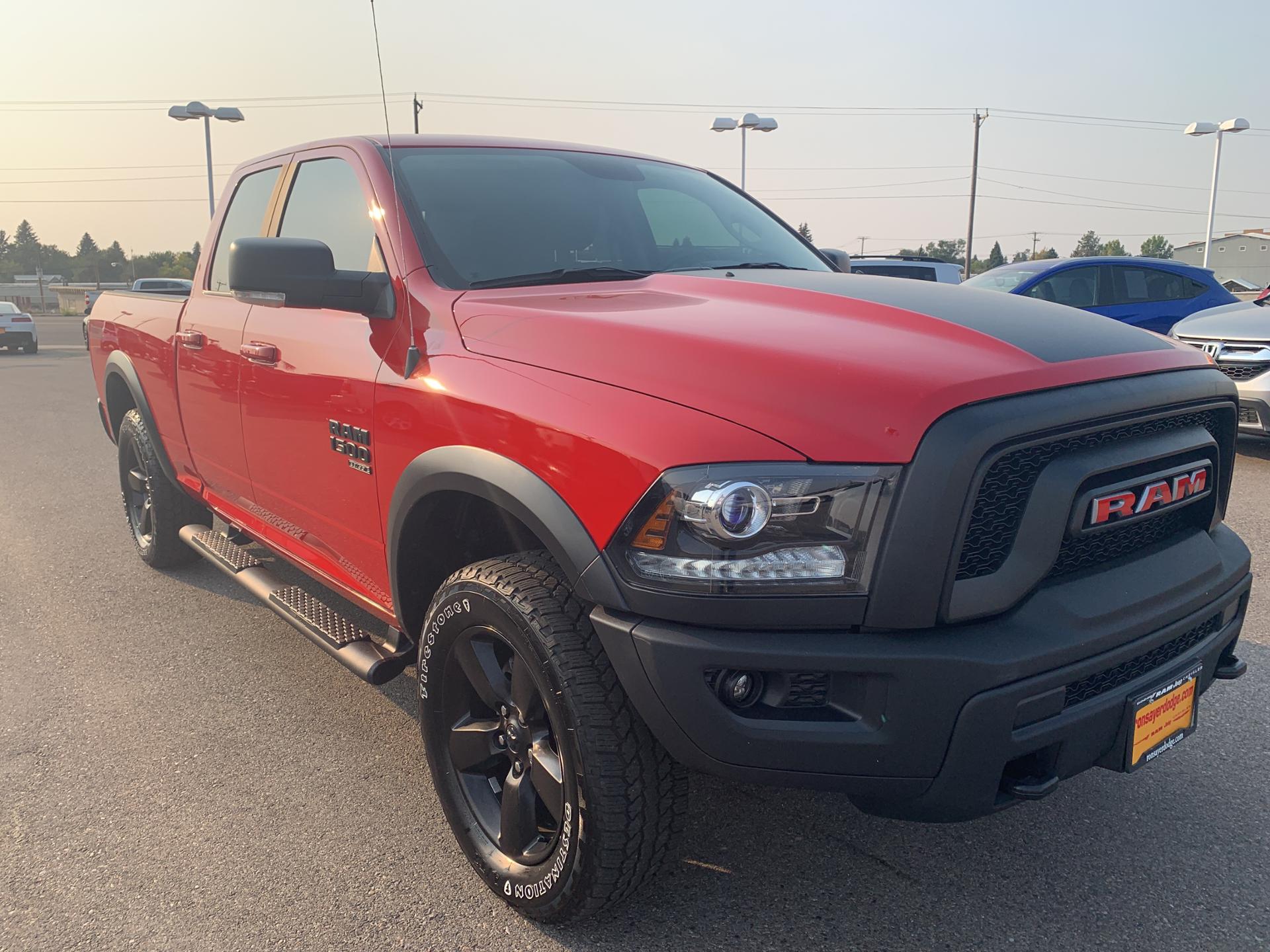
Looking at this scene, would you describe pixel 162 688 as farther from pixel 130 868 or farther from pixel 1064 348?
pixel 1064 348

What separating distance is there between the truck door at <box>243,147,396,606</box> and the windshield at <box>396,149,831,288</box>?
8.6 inches

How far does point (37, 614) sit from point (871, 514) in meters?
4.25

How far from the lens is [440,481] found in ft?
7.83

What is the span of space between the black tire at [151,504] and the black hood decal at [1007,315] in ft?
10.8

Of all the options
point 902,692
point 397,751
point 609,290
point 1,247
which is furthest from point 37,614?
point 1,247

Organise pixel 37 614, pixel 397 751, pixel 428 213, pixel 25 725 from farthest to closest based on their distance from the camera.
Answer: pixel 37 614, pixel 25 725, pixel 397 751, pixel 428 213

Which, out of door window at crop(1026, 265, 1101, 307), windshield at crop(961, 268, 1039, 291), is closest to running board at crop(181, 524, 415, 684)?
windshield at crop(961, 268, 1039, 291)

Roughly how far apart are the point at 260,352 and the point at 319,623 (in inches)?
36.7

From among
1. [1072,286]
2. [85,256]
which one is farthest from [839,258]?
[85,256]

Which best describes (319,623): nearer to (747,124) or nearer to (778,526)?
(778,526)

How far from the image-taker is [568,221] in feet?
10.3

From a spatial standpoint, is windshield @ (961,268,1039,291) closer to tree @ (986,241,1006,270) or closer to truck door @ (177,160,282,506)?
truck door @ (177,160,282,506)

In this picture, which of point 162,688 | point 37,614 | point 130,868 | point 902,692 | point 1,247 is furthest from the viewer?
point 1,247

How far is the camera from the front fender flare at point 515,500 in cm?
194
